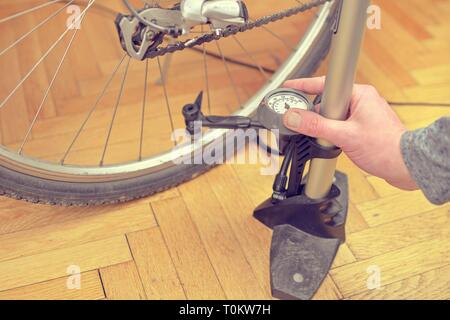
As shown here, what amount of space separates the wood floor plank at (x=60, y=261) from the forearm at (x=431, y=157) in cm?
46

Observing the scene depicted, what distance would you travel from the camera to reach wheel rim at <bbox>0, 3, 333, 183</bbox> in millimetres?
814

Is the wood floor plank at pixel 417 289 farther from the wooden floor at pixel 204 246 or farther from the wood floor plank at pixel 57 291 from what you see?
the wood floor plank at pixel 57 291

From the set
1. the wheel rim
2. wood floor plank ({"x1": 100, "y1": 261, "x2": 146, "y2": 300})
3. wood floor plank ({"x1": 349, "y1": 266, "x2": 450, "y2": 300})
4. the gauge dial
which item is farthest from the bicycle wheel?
wood floor plank ({"x1": 349, "y1": 266, "x2": 450, "y2": 300})

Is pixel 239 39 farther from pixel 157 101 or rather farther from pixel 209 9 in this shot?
pixel 209 9

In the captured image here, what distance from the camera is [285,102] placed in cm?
79

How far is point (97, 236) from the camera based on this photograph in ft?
2.99

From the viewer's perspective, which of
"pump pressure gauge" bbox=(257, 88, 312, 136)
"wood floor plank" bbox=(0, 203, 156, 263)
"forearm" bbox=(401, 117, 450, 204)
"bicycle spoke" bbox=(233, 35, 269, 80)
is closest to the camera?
"forearm" bbox=(401, 117, 450, 204)

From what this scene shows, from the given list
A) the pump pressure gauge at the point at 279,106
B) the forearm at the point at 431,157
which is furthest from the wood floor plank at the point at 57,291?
the forearm at the point at 431,157

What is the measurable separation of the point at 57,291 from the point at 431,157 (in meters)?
0.57

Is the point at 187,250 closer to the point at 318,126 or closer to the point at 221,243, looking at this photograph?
the point at 221,243

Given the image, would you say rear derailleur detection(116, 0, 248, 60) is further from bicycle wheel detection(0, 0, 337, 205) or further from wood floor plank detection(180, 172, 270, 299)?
wood floor plank detection(180, 172, 270, 299)

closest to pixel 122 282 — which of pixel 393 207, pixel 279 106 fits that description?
pixel 279 106

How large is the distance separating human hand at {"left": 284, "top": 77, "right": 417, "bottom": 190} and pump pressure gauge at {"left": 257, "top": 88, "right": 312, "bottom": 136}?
0.12 feet

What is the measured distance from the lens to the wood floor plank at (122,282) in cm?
84
